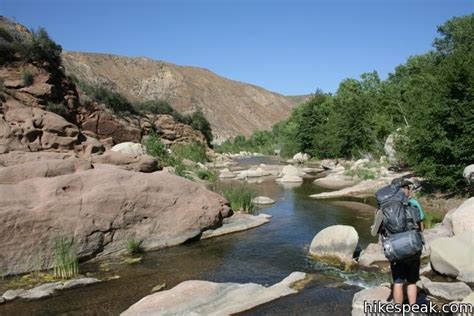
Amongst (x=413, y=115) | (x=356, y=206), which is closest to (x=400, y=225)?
(x=356, y=206)

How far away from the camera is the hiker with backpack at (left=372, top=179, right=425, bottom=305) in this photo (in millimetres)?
6160

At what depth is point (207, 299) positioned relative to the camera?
8328mm

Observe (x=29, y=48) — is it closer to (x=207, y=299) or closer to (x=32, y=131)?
(x=32, y=131)

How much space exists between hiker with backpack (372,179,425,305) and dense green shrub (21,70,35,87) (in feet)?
88.9

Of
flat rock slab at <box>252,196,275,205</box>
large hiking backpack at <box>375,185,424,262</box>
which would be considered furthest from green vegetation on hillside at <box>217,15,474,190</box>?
large hiking backpack at <box>375,185,424,262</box>

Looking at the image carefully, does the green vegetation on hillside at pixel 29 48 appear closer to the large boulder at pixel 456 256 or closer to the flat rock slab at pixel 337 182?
the flat rock slab at pixel 337 182

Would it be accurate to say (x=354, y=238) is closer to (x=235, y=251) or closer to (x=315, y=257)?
(x=315, y=257)

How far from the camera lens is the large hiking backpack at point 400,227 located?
614 cm

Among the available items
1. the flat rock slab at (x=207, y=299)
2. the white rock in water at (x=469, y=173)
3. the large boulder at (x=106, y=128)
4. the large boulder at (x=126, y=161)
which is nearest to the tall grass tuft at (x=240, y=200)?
the large boulder at (x=126, y=161)

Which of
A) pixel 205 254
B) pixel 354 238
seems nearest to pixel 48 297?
pixel 205 254

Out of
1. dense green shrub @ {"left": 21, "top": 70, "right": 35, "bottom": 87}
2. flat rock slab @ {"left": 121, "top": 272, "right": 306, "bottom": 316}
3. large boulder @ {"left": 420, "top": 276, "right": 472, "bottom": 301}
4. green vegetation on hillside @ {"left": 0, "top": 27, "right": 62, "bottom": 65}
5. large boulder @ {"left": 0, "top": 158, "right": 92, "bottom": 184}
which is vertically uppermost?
green vegetation on hillside @ {"left": 0, "top": 27, "right": 62, "bottom": 65}

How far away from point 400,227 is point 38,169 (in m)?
11.0

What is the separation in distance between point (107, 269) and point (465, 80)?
1665 cm

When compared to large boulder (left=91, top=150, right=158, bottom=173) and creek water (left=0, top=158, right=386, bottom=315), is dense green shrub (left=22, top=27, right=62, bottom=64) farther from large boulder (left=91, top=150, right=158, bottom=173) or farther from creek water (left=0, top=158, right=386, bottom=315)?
creek water (left=0, top=158, right=386, bottom=315)
